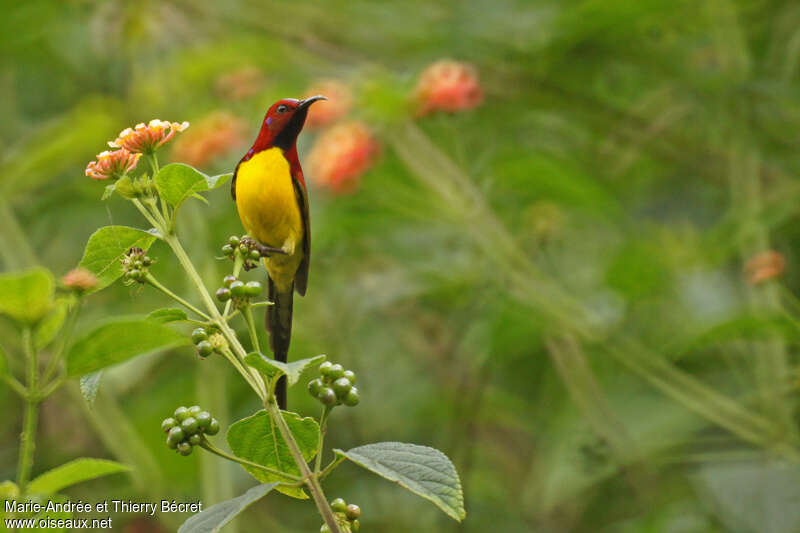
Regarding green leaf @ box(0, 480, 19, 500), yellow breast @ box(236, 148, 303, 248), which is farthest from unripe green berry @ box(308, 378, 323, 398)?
yellow breast @ box(236, 148, 303, 248)

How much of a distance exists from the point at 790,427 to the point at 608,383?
1.24 meters

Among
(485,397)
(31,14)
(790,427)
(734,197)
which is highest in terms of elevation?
(31,14)

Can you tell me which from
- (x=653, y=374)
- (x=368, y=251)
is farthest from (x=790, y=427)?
(x=368, y=251)

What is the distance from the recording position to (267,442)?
116 cm

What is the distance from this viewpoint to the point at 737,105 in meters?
3.10

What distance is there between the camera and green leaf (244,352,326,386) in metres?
0.92

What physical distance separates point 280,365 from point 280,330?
44 cm

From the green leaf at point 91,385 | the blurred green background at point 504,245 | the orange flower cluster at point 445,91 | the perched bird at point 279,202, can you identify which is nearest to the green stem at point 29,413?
the green leaf at point 91,385

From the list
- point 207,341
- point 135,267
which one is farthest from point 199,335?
point 135,267

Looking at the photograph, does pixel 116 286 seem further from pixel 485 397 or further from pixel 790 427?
pixel 790 427

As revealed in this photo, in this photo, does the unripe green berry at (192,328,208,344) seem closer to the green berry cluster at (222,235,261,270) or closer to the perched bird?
the green berry cluster at (222,235,261,270)

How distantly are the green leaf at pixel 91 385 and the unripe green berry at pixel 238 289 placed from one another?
18 cm

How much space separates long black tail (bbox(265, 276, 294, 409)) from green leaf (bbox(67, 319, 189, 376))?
0.92 feet

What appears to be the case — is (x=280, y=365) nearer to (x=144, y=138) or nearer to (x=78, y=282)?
(x=78, y=282)
